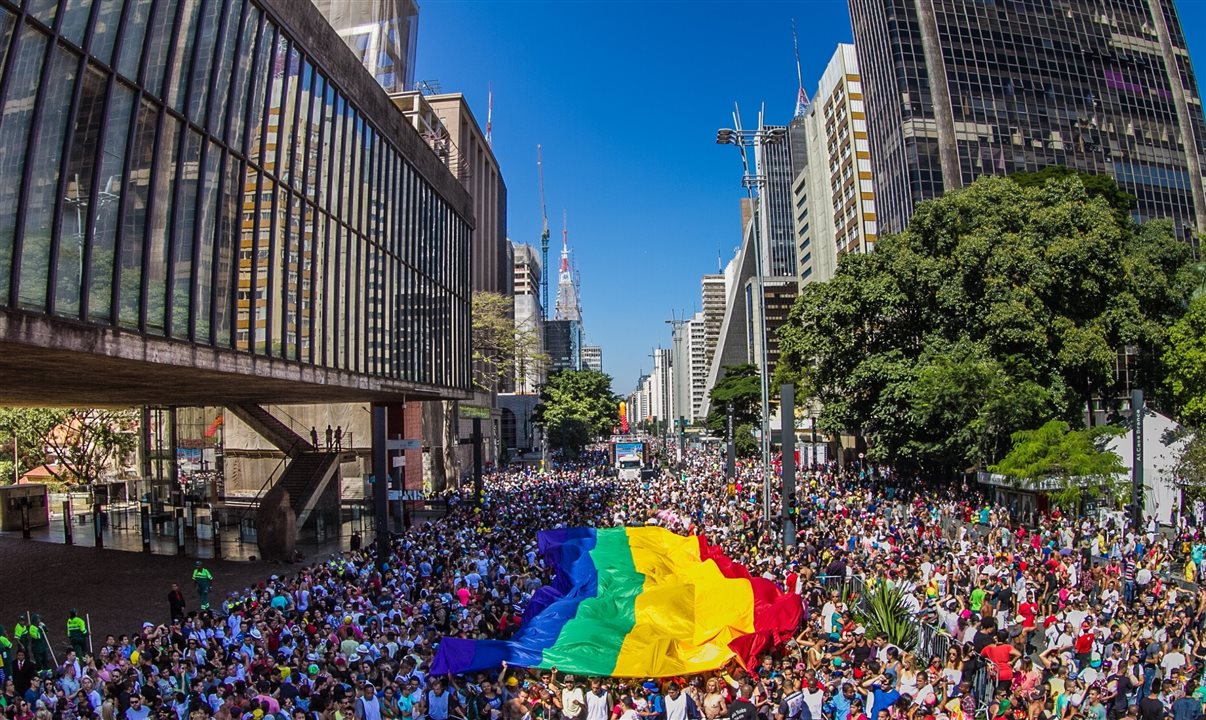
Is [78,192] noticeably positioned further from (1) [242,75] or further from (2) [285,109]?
(2) [285,109]

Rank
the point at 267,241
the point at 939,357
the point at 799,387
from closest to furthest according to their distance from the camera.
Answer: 1. the point at 267,241
2. the point at 939,357
3. the point at 799,387

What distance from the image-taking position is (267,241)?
24953 millimetres

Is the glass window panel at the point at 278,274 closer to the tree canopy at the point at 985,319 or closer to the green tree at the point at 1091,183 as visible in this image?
the tree canopy at the point at 985,319

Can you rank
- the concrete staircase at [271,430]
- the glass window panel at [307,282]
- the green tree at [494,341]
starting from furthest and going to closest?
the green tree at [494,341]
the concrete staircase at [271,430]
the glass window panel at [307,282]

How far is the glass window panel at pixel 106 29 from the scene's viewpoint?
1669 centimetres

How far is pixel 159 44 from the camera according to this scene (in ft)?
61.8

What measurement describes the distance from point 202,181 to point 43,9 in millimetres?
6070

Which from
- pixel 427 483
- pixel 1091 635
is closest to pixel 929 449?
pixel 1091 635

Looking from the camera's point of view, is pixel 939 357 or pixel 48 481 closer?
pixel 939 357

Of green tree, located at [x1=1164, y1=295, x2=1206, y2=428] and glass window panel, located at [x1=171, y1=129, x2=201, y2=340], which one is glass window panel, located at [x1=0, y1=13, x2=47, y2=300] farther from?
green tree, located at [x1=1164, y1=295, x2=1206, y2=428]

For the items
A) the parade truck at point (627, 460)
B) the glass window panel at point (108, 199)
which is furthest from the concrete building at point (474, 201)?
the glass window panel at point (108, 199)

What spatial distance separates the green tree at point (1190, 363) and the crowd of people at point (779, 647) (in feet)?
27.9

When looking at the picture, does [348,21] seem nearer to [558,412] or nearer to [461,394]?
[461,394]

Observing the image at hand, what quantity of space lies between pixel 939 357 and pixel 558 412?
164 feet
